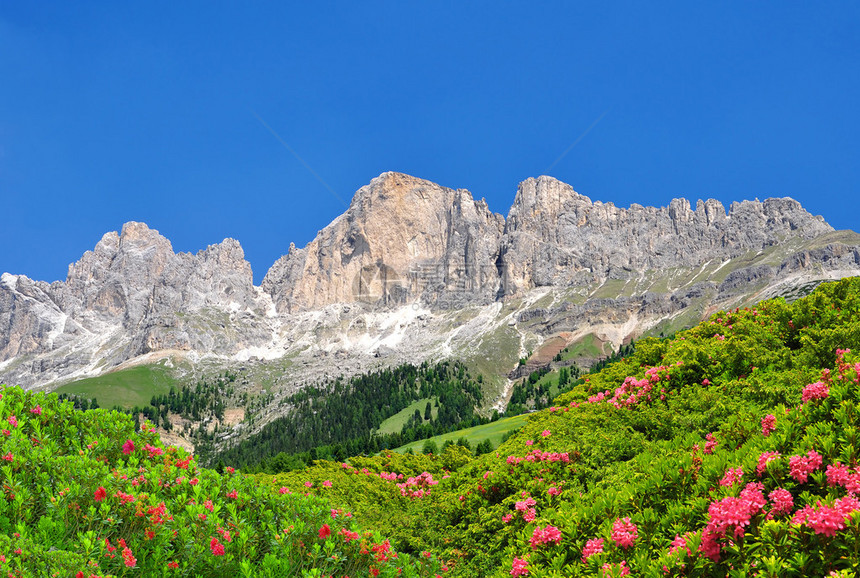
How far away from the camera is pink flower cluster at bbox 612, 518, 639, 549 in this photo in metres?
12.3

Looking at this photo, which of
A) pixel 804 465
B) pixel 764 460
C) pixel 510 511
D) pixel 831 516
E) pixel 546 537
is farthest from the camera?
pixel 510 511

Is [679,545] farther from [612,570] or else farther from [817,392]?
[817,392]

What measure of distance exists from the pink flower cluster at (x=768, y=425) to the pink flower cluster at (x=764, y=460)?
2.67 meters

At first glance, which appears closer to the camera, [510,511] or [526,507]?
[526,507]

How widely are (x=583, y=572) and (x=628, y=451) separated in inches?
455

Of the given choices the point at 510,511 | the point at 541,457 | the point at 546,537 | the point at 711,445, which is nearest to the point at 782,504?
the point at 711,445

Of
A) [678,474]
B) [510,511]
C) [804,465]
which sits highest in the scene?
[804,465]

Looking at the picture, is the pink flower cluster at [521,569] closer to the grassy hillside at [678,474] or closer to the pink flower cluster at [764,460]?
the grassy hillside at [678,474]

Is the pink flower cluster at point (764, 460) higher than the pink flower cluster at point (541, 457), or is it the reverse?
the pink flower cluster at point (541, 457)

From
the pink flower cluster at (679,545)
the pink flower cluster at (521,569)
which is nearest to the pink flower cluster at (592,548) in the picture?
the pink flower cluster at (679,545)

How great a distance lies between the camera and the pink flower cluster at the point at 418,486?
33263 millimetres

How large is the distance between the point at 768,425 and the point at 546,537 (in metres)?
5.97

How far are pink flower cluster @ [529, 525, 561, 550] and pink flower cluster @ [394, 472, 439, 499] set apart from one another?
19179 mm

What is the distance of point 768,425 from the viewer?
583 inches
